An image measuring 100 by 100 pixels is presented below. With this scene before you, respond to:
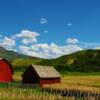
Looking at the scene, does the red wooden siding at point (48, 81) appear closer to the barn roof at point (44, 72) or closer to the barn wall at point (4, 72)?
the barn roof at point (44, 72)

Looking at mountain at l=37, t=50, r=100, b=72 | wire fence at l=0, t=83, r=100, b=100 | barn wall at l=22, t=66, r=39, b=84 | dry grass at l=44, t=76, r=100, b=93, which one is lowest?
wire fence at l=0, t=83, r=100, b=100

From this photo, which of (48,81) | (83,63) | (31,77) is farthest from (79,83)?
(83,63)

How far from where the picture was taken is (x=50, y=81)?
71.6 m

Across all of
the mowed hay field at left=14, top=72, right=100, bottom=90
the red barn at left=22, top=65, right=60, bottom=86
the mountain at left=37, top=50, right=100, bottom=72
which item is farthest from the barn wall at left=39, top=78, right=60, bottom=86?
the mountain at left=37, top=50, right=100, bottom=72

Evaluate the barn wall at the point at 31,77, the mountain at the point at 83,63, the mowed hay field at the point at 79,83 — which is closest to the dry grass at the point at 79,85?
the mowed hay field at the point at 79,83

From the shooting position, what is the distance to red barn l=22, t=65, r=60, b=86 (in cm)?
6856

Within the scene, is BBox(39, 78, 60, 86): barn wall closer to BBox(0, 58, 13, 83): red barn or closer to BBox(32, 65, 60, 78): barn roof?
BBox(32, 65, 60, 78): barn roof

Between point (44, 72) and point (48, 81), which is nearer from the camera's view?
point (44, 72)

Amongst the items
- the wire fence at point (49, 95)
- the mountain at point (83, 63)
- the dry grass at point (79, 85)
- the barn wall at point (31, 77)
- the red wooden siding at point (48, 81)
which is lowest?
the wire fence at point (49, 95)

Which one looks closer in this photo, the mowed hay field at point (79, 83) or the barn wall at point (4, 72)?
the mowed hay field at point (79, 83)

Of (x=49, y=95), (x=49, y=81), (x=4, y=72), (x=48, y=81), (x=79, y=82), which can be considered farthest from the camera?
(x=79, y=82)

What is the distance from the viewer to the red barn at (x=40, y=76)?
6856 centimetres

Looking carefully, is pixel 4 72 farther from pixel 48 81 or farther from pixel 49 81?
pixel 49 81

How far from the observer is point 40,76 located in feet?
224
